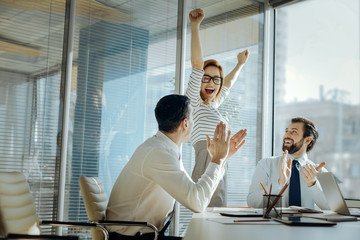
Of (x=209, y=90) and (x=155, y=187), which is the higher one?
(x=209, y=90)

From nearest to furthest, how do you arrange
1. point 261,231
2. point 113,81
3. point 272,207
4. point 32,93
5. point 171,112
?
point 261,231
point 272,207
point 171,112
point 32,93
point 113,81

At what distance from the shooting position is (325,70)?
14969 mm

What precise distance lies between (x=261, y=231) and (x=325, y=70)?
1428cm

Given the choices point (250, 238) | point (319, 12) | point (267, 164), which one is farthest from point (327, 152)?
point (250, 238)

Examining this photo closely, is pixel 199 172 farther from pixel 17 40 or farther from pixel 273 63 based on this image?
pixel 273 63

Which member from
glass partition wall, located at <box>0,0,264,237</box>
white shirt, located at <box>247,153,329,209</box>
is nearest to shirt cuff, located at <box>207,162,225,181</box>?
white shirt, located at <box>247,153,329,209</box>

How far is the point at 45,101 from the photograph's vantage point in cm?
378

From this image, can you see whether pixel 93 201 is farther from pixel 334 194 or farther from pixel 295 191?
pixel 295 191

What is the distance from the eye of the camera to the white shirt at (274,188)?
121 inches

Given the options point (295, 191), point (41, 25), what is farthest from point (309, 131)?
point (41, 25)

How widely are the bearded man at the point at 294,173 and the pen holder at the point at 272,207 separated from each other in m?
0.68

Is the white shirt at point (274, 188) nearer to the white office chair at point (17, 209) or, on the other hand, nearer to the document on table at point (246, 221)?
the document on table at point (246, 221)

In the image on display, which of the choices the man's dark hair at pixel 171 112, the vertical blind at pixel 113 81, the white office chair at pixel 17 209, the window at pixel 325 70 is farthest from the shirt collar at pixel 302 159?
the white office chair at pixel 17 209

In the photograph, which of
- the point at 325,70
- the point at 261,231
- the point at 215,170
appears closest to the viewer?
the point at 261,231
